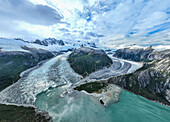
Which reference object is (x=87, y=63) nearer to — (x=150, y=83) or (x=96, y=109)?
(x=96, y=109)

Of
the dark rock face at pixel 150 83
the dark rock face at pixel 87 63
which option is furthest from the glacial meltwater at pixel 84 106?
the dark rock face at pixel 87 63

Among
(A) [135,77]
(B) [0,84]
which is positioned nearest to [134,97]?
(A) [135,77]

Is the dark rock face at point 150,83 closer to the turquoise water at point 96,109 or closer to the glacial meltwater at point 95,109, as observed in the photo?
the glacial meltwater at point 95,109

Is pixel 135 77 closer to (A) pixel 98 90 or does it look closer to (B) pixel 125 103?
(B) pixel 125 103

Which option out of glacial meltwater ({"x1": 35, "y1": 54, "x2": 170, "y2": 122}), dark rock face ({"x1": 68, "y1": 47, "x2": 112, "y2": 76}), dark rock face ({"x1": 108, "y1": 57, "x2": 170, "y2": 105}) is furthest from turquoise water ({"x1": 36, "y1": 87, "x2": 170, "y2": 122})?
dark rock face ({"x1": 68, "y1": 47, "x2": 112, "y2": 76})

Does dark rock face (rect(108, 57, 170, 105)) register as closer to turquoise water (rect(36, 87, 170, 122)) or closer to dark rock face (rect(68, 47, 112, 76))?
turquoise water (rect(36, 87, 170, 122))
